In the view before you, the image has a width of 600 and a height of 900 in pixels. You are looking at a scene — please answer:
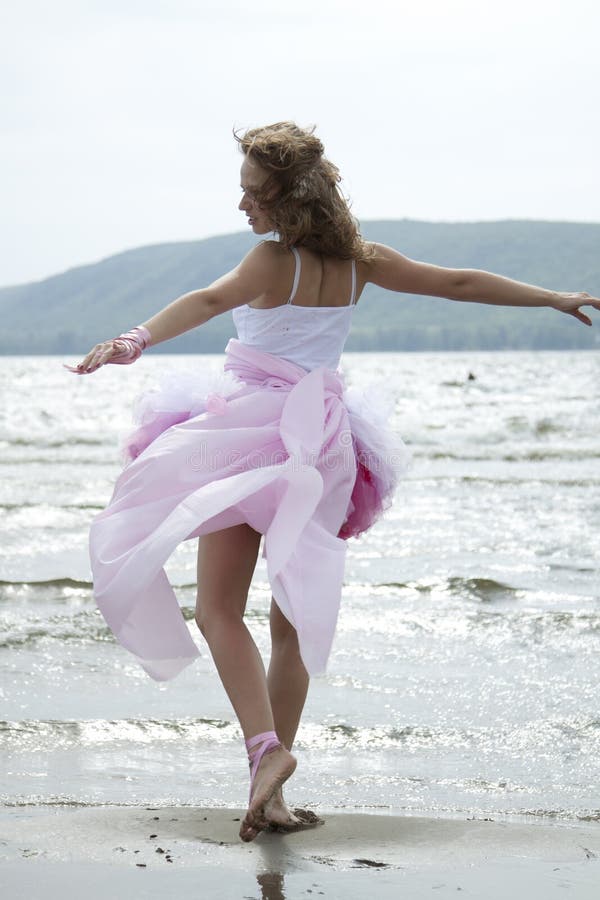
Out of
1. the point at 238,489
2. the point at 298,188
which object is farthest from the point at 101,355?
the point at 298,188

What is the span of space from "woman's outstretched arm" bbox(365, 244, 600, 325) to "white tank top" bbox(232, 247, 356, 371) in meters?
0.11

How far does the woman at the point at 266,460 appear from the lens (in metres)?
3.26

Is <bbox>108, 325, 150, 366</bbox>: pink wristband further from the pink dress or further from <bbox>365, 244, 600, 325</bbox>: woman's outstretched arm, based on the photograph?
<bbox>365, 244, 600, 325</bbox>: woman's outstretched arm

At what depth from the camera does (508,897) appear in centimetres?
292

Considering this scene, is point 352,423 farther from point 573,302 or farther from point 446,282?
point 573,302

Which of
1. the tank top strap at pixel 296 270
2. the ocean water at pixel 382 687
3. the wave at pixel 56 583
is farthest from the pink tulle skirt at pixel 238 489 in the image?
the wave at pixel 56 583

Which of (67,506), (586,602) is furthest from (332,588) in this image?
(67,506)

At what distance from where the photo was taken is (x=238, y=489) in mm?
3275

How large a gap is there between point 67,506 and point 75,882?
10.9 metres

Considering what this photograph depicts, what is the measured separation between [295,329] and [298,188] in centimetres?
44

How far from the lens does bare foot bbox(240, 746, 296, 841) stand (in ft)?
10.5

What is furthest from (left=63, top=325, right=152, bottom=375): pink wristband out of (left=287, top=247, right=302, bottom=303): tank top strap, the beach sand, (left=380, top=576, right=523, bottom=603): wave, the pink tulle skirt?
(left=380, top=576, right=523, bottom=603): wave

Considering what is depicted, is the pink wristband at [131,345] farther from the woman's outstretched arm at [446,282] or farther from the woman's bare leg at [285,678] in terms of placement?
the woman's bare leg at [285,678]

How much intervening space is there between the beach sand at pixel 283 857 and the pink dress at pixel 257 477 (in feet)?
1.66
